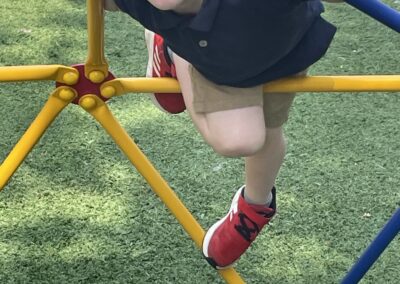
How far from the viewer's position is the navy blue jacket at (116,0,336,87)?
48.9 inches

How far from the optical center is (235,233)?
1.63 meters

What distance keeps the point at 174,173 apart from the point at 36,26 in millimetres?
935

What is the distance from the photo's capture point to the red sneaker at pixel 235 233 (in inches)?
63.5

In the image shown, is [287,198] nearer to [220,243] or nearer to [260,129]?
[220,243]

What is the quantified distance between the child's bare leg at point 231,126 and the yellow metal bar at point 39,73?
176 millimetres

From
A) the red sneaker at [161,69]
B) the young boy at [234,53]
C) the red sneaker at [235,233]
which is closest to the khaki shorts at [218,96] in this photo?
the young boy at [234,53]

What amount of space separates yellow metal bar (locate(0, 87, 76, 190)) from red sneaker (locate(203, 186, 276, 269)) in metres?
0.42

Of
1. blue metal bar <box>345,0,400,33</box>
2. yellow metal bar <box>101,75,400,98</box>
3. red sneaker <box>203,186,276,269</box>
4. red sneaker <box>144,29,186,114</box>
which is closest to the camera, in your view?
blue metal bar <box>345,0,400,33</box>

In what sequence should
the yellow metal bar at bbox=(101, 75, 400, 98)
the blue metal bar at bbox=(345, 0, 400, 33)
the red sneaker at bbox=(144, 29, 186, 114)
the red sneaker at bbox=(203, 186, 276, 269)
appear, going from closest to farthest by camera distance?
the blue metal bar at bbox=(345, 0, 400, 33) < the yellow metal bar at bbox=(101, 75, 400, 98) < the red sneaker at bbox=(144, 29, 186, 114) < the red sneaker at bbox=(203, 186, 276, 269)

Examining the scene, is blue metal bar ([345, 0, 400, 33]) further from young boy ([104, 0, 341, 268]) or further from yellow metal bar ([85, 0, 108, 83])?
yellow metal bar ([85, 0, 108, 83])

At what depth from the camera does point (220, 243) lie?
1631 mm

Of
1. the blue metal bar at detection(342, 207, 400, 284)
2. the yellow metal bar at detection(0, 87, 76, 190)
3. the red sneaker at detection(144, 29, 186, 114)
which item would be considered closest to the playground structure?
the yellow metal bar at detection(0, 87, 76, 190)

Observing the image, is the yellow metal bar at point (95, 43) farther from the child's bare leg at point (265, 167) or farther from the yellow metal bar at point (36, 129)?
the child's bare leg at point (265, 167)

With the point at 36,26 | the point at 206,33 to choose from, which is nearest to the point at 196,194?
the point at 206,33
